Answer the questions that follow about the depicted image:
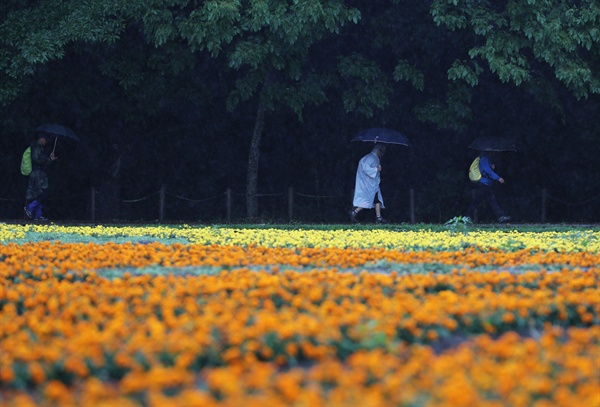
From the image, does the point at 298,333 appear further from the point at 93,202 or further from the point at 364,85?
the point at 93,202

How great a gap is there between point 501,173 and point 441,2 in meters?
7.07

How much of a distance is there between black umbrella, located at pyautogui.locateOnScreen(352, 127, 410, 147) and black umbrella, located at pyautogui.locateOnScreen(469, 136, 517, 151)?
1.54m

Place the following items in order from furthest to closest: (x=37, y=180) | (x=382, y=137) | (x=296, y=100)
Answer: (x=296, y=100)
(x=382, y=137)
(x=37, y=180)

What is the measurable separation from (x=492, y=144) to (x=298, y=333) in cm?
1758

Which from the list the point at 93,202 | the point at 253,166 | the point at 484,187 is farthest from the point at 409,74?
the point at 93,202

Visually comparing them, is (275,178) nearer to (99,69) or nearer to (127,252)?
(99,69)

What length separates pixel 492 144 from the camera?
22.2m

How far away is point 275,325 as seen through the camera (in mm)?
5309

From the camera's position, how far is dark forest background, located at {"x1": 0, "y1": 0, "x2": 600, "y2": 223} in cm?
2080

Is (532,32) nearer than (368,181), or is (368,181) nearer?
(532,32)

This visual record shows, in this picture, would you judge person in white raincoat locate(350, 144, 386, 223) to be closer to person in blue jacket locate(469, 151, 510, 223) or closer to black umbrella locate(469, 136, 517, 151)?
person in blue jacket locate(469, 151, 510, 223)

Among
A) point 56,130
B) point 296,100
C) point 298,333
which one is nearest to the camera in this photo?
point 298,333

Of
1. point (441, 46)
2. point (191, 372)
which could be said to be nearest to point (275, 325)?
point (191, 372)

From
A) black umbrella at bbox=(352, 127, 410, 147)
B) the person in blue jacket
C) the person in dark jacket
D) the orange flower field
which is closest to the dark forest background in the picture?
black umbrella at bbox=(352, 127, 410, 147)
